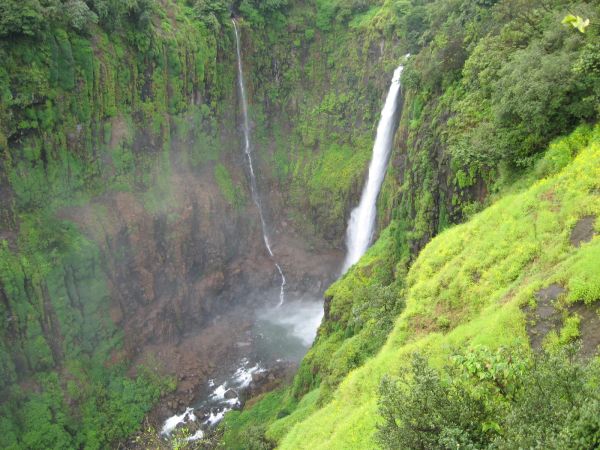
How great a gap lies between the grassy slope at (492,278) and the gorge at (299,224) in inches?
2.6

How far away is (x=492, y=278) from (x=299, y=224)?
26881 millimetres

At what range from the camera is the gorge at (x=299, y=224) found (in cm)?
986

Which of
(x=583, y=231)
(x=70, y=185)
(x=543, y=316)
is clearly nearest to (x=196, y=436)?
(x=70, y=185)

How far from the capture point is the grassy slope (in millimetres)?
10078

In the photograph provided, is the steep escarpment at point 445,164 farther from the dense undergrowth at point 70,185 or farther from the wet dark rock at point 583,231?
the dense undergrowth at point 70,185

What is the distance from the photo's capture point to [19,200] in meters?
26.0

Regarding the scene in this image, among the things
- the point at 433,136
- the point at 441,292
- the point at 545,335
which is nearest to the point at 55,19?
the point at 433,136

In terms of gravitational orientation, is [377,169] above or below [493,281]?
above

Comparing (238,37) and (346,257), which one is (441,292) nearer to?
(346,257)

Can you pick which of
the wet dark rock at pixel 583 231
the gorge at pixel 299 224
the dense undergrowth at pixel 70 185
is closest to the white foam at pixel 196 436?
the gorge at pixel 299 224

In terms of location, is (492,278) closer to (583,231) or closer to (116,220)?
(583,231)

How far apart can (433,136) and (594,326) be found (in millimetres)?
12717

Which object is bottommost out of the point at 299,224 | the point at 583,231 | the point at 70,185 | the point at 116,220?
the point at 299,224

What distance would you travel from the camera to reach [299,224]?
38.5m
